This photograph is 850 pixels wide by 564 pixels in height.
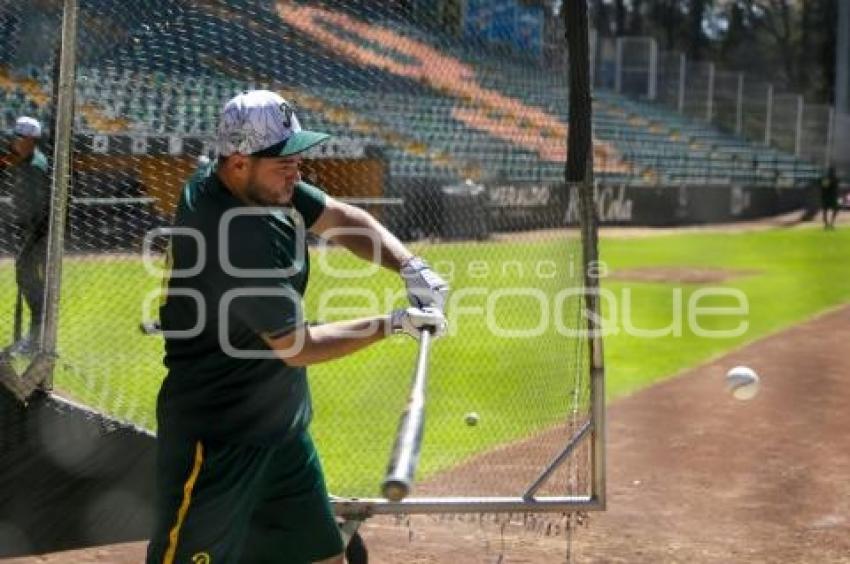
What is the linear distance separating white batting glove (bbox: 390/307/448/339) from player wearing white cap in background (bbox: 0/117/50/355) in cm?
192

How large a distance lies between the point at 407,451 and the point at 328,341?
2.59ft

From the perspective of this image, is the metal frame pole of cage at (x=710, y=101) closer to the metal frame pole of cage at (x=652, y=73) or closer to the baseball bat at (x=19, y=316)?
the metal frame pole of cage at (x=652, y=73)

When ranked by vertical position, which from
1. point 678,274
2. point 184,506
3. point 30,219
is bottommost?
point 678,274

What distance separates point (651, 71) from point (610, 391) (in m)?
32.3

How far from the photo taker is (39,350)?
16.7 feet

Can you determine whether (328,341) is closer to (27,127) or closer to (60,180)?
(60,180)

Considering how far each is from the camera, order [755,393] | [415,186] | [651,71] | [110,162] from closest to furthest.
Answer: [110,162] → [755,393] → [415,186] → [651,71]

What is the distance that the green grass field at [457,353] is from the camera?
21.1 ft

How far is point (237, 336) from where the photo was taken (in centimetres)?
375

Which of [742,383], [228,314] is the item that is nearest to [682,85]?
[742,383]

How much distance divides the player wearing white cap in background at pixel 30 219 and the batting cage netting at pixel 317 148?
41 mm

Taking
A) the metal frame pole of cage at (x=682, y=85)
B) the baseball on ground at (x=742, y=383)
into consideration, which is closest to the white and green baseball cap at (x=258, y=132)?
the baseball on ground at (x=742, y=383)

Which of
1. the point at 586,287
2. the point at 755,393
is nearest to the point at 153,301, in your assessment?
the point at 586,287

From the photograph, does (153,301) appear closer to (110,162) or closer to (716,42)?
(110,162)
